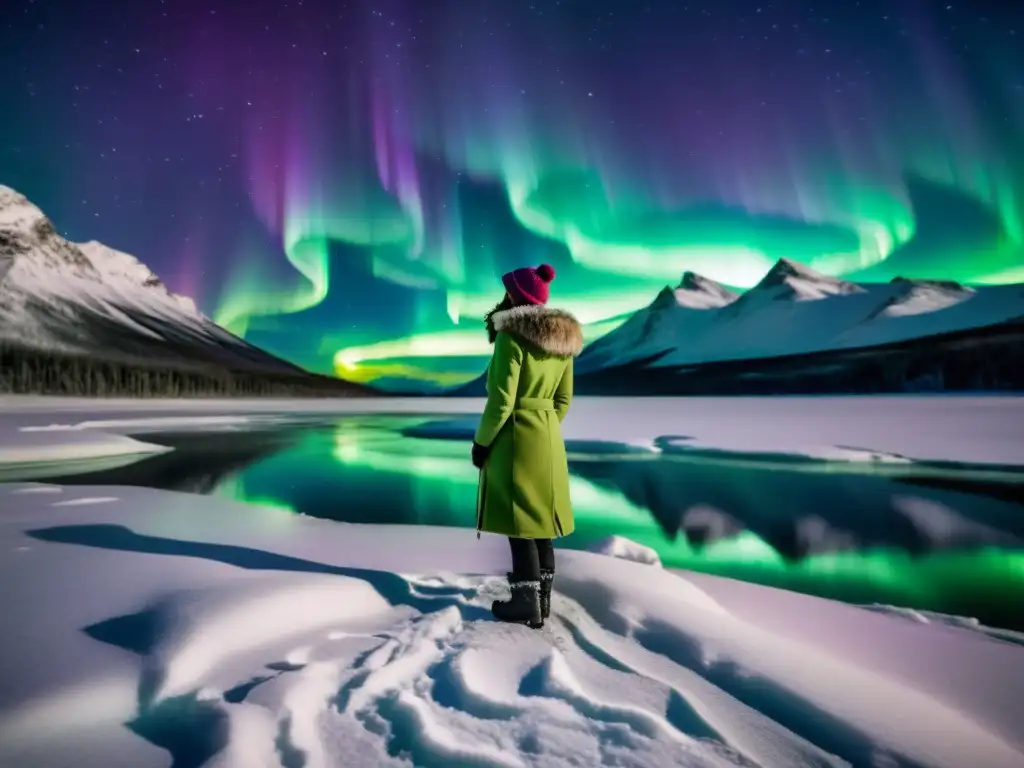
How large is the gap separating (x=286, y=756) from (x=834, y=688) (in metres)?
2.47

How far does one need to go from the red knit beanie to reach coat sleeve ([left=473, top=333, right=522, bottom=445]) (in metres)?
0.35

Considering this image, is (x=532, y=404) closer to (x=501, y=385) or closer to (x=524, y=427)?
(x=524, y=427)

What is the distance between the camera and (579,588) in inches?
172

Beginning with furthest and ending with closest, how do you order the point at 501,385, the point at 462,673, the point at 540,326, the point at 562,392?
the point at 562,392 < the point at 540,326 < the point at 501,385 < the point at 462,673

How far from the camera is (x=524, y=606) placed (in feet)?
12.0

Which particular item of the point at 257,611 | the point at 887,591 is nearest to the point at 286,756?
the point at 257,611

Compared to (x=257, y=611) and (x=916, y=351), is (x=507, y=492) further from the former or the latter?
(x=916, y=351)

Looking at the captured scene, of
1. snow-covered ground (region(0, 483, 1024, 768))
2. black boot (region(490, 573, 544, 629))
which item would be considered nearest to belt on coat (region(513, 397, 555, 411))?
black boot (region(490, 573, 544, 629))

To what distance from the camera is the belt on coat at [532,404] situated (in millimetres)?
Result: 3723

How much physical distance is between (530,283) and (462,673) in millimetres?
2218

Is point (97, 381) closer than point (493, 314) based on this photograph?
No

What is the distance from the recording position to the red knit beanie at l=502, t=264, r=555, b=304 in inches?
151

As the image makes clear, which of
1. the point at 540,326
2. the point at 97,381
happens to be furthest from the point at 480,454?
the point at 97,381

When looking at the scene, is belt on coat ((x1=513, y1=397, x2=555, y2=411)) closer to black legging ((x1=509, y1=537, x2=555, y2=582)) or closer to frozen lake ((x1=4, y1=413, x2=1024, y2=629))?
black legging ((x1=509, y1=537, x2=555, y2=582))
